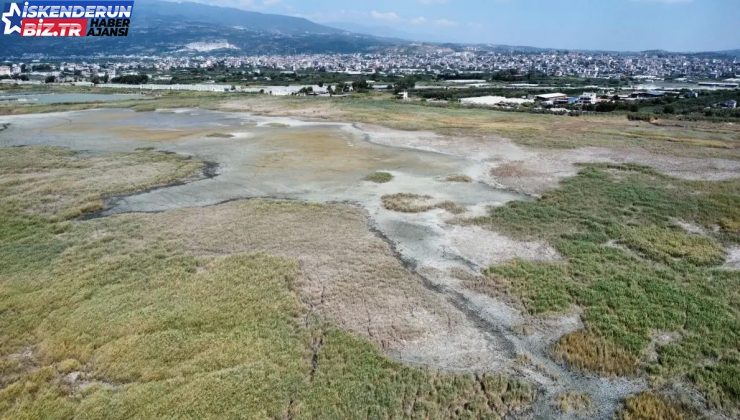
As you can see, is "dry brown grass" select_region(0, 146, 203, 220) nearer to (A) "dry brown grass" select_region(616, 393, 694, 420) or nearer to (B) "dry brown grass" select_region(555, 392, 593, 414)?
(B) "dry brown grass" select_region(555, 392, 593, 414)

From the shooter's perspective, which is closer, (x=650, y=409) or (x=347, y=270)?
(x=650, y=409)

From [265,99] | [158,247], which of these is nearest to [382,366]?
[158,247]

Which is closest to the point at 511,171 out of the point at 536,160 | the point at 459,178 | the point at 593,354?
the point at 459,178

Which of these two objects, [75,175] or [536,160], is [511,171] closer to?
[536,160]

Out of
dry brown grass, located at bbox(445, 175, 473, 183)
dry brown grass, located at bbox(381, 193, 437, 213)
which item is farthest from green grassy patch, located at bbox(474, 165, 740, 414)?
dry brown grass, located at bbox(445, 175, 473, 183)

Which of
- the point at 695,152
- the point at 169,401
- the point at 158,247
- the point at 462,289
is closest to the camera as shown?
the point at 169,401

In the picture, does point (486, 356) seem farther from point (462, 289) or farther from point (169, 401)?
point (169, 401)
